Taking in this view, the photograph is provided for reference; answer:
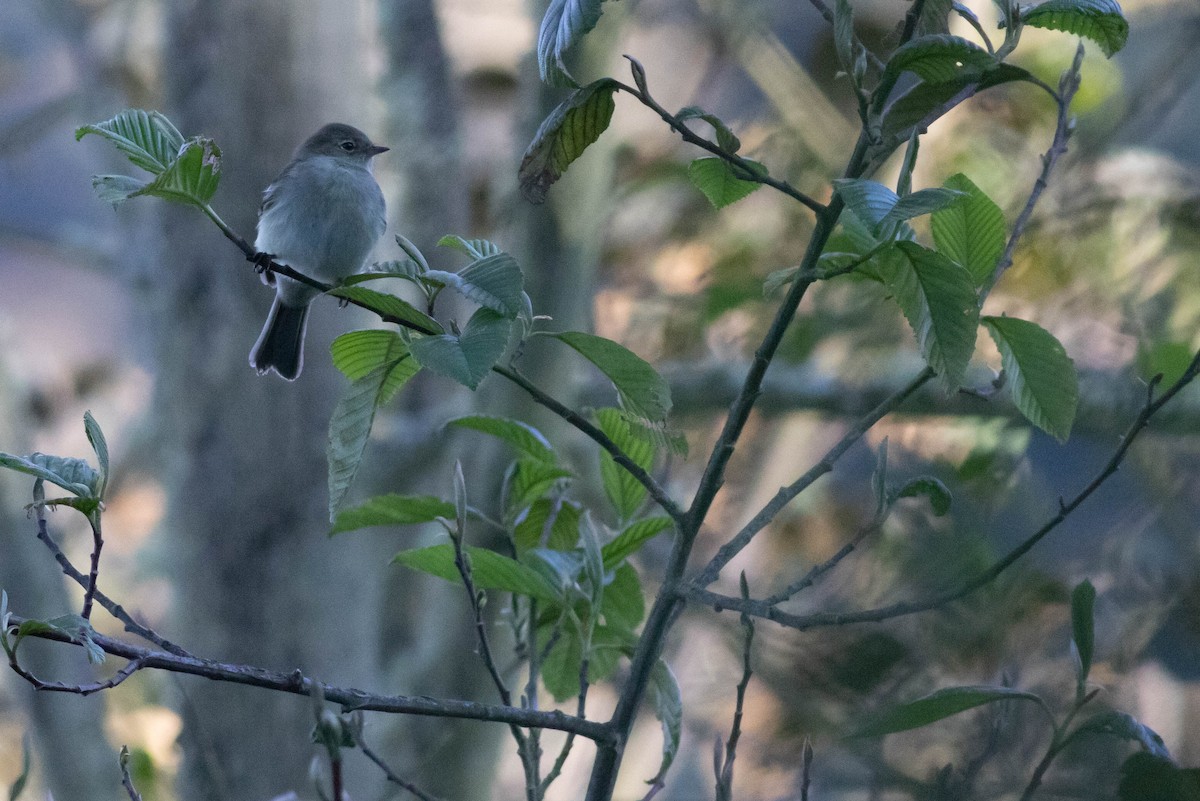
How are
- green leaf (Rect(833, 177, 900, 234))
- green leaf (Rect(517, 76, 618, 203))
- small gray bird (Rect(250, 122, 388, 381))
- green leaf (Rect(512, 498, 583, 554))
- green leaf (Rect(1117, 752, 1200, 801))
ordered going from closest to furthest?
1. green leaf (Rect(1117, 752, 1200, 801))
2. green leaf (Rect(833, 177, 900, 234))
3. green leaf (Rect(517, 76, 618, 203))
4. green leaf (Rect(512, 498, 583, 554))
5. small gray bird (Rect(250, 122, 388, 381))

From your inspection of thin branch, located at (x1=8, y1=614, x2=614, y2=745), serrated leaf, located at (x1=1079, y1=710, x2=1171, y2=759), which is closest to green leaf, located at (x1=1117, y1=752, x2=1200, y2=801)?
serrated leaf, located at (x1=1079, y1=710, x2=1171, y2=759)

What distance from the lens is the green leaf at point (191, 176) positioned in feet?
2.75

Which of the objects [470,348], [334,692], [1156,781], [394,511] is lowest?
[1156,781]

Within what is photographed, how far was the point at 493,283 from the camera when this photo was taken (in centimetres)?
87

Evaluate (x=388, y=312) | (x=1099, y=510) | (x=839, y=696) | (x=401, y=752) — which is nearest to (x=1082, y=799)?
(x=839, y=696)

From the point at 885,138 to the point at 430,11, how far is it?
470 cm

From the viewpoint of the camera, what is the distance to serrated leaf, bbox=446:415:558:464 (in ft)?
3.76

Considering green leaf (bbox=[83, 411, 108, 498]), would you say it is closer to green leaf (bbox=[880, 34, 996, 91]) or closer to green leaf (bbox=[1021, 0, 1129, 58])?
green leaf (bbox=[880, 34, 996, 91])

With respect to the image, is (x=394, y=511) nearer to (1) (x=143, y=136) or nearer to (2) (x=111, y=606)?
(2) (x=111, y=606)

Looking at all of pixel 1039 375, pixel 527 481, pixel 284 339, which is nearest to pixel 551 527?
pixel 527 481

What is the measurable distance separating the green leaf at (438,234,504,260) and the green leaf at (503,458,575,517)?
271 mm

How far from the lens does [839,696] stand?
0.86m

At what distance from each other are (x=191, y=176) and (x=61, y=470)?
0.82ft

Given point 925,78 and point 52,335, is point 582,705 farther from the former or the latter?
point 52,335
